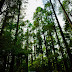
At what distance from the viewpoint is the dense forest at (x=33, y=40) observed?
217 inches

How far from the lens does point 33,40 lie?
17.8 meters

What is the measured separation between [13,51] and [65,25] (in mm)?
14726

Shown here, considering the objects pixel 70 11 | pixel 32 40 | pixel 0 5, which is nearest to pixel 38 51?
pixel 32 40

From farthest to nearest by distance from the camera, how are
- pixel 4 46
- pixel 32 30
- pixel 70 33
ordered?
1. pixel 32 30
2. pixel 70 33
3. pixel 4 46

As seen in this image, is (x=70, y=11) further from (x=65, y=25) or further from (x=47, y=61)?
(x=47, y=61)

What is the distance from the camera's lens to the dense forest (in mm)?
5500

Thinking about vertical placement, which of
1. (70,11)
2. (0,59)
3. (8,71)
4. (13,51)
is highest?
(70,11)

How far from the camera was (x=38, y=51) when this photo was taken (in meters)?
15.6

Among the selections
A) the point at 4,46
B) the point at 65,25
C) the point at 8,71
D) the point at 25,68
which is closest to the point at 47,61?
the point at 25,68

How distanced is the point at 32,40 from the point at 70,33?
9840 millimetres

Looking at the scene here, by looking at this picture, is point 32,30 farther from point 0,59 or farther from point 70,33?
point 0,59

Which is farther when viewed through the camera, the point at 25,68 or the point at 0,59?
the point at 25,68

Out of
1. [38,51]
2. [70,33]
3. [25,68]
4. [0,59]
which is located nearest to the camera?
[0,59]

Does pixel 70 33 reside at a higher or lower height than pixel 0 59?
higher
